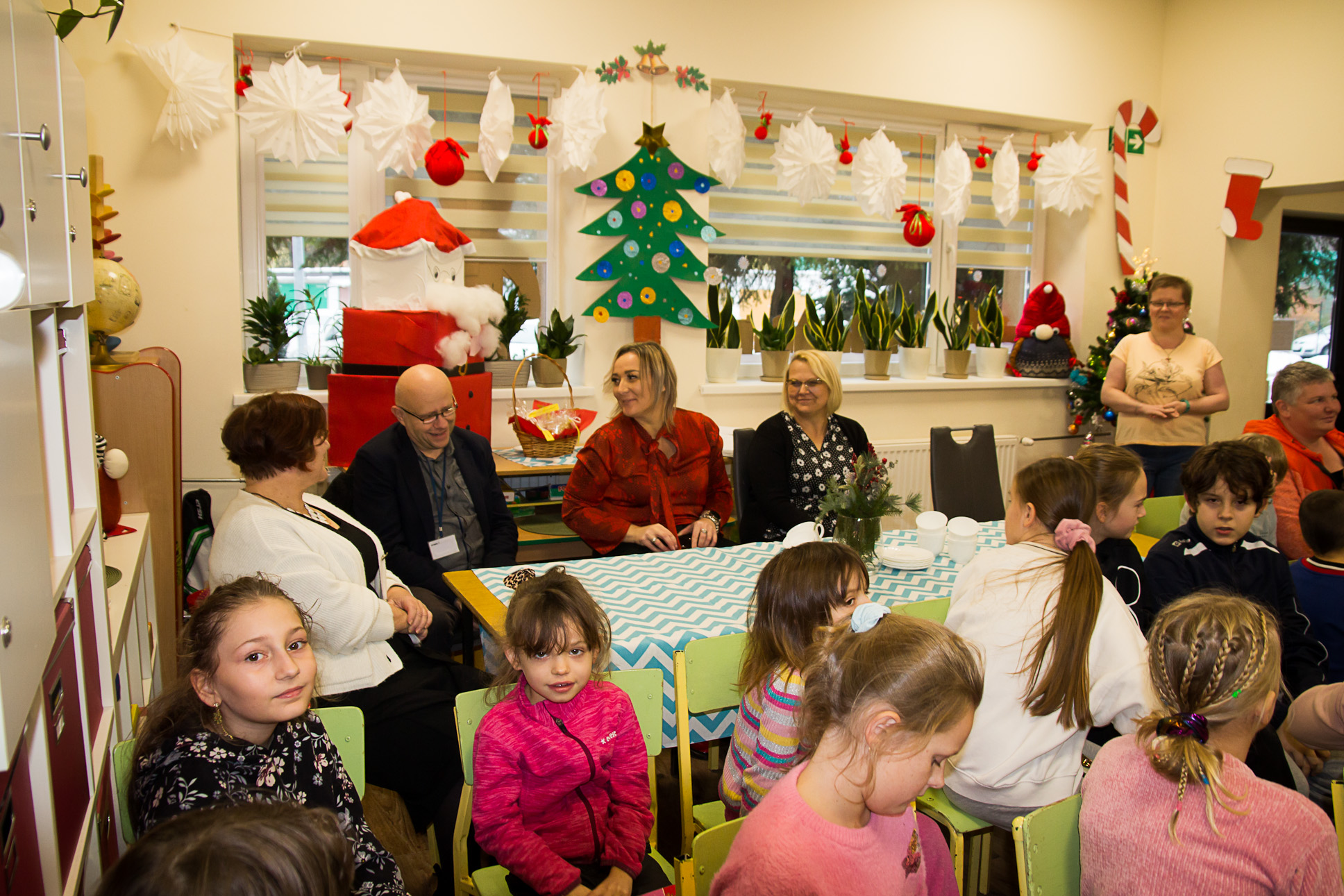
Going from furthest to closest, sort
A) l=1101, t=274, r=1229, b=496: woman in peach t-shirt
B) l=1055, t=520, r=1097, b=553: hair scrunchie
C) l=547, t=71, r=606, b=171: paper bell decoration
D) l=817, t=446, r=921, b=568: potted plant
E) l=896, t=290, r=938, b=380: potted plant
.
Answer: l=896, t=290, r=938, b=380: potted plant, l=1101, t=274, r=1229, b=496: woman in peach t-shirt, l=547, t=71, r=606, b=171: paper bell decoration, l=817, t=446, r=921, b=568: potted plant, l=1055, t=520, r=1097, b=553: hair scrunchie

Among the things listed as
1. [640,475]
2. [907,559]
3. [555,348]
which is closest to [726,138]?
[555,348]

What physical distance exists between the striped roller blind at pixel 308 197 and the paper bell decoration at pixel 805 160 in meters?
2.12

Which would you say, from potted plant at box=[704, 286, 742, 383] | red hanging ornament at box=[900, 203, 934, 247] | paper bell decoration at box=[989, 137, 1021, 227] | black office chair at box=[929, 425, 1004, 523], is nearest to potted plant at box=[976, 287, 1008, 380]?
paper bell decoration at box=[989, 137, 1021, 227]

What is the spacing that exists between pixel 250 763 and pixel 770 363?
3.92m

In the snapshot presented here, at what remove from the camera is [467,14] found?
4.01 m

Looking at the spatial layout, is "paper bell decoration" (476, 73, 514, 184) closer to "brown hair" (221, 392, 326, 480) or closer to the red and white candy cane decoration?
"brown hair" (221, 392, 326, 480)

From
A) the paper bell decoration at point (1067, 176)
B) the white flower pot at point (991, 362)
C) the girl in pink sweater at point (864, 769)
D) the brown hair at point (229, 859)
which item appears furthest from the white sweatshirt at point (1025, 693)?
the paper bell decoration at point (1067, 176)

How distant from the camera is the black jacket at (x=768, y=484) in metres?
3.14

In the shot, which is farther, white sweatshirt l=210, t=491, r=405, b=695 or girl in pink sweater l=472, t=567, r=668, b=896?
white sweatshirt l=210, t=491, r=405, b=695

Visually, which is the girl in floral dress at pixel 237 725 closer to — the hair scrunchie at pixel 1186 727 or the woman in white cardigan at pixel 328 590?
the woman in white cardigan at pixel 328 590

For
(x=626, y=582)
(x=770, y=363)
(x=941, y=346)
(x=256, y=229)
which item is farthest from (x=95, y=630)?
(x=941, y=346)

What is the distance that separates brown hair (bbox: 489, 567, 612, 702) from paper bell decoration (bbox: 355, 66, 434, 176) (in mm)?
2784

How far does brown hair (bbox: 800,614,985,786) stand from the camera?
1.14 m

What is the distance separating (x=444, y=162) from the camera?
12.8 feet
